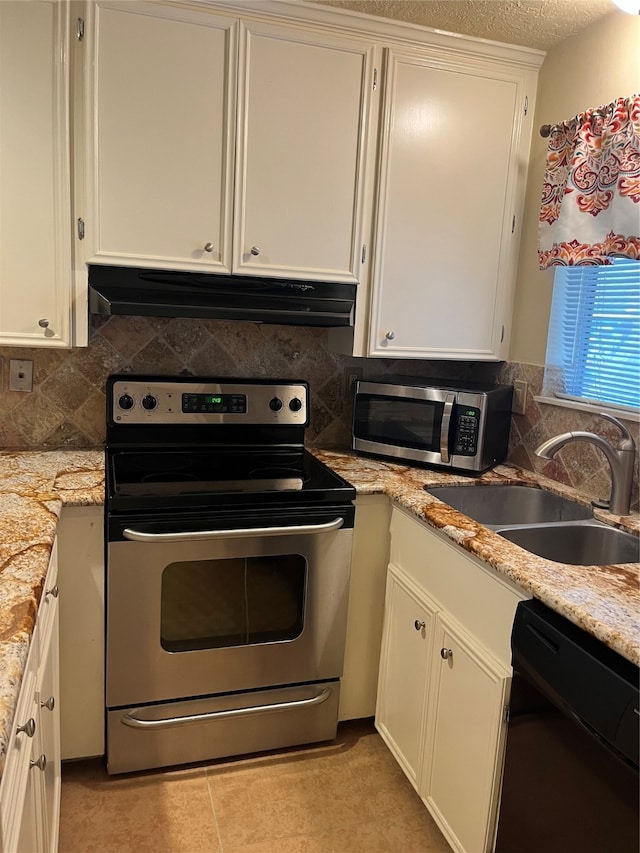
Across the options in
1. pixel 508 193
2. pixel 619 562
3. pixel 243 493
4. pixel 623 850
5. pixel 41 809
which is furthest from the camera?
pixel 508 193

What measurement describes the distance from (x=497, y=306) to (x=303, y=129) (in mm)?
902

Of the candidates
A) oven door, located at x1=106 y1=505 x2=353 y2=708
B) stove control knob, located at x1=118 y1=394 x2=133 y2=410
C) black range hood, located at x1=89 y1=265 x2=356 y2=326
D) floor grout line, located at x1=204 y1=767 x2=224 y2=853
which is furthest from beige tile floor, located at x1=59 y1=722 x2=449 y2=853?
black range hood, located at x1=89 y1=265 x2=356 y2=326

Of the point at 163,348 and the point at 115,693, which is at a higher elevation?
the point at 163,348

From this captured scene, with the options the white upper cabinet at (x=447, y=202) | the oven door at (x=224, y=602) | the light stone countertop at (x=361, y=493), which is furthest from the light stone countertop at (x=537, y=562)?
the white upper cabinet at (x=447, y=202)

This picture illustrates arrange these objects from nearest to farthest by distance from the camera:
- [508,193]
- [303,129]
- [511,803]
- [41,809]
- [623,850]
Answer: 1. [623,850]
2. [41,809]
3. [511,803]
4. [303,129]
5. [508,193]

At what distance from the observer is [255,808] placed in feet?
6.27

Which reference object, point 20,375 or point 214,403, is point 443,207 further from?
point 20,375

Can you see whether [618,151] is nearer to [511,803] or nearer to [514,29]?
[514,29]

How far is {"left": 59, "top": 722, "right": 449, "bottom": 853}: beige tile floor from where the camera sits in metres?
1.79

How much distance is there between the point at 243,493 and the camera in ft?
6.29

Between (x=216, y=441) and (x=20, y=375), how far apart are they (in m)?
0.69

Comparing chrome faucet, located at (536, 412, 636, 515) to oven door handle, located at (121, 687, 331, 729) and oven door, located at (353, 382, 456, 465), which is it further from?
oven door handle, located at (121, 687, 331, 729)

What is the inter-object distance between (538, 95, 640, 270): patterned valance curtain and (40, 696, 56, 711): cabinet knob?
5.95ft

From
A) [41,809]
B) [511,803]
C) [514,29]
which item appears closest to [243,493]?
[41,809]
